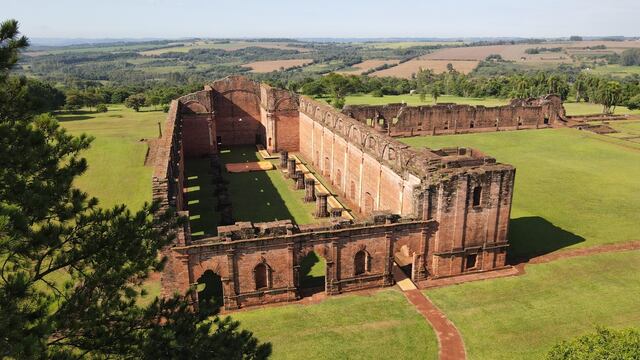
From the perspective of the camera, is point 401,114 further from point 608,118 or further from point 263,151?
point 608,118

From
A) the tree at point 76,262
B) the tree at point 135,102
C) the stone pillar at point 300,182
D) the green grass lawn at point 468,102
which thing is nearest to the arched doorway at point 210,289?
the tree at point 76,262

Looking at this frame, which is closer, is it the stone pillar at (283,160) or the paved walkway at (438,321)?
the paved walkway at (438,321)

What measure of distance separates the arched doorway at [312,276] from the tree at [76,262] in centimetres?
1161

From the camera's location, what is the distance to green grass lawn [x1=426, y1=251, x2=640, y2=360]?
772 inches

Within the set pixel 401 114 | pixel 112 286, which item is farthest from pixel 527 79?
pixel 112 286

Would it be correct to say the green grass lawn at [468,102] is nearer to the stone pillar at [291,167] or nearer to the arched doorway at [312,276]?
the stone pillar at [291,167]

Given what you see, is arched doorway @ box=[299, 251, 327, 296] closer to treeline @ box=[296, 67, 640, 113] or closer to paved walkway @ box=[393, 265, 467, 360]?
paved walkway @ box=[393, 265, 467, 360]

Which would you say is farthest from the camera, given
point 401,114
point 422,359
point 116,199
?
point 401,114

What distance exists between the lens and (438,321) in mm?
21031

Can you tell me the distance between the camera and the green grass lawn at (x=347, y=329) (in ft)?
61.7

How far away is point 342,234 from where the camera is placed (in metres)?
22.4

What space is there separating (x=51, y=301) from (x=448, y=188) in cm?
1873

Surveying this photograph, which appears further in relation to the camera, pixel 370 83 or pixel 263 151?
pixel 370 83

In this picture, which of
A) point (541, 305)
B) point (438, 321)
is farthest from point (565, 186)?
point (438, 321)
